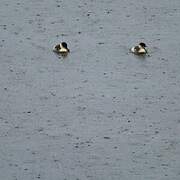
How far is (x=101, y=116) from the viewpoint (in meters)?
12.9

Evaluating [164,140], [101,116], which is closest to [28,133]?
[101,116]

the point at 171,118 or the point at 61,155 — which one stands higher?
the point at 171,118

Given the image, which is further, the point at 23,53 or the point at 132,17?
the point at 132,17

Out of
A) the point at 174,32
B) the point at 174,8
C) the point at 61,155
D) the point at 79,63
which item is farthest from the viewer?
the point at 174,8

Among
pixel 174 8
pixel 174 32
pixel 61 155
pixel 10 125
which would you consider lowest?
pixel 61 155

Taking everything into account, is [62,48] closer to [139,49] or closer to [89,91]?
[139,49]

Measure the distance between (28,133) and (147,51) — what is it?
4.15 m

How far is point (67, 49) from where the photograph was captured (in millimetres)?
15203

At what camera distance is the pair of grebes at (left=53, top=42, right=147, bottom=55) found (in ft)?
49.5

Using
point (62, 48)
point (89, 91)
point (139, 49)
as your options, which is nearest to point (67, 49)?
point (62, 48)

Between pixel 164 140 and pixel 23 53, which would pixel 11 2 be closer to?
pixel 23 53

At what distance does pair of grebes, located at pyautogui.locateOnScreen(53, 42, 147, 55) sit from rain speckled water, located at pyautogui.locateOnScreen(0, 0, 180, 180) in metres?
0.11

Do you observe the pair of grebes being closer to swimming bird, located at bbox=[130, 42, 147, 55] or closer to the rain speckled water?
swimming bird, located at bbox=[130, 42, 147, 55]

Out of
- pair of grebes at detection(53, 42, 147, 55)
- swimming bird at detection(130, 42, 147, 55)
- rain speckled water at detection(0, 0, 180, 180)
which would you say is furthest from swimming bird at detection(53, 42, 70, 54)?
swimming bird at detection(130, 42, 147, 55)
